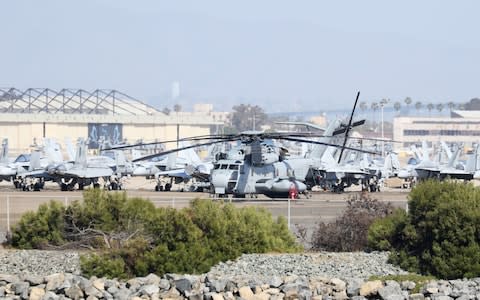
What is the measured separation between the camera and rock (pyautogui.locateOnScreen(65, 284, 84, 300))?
2170 cm

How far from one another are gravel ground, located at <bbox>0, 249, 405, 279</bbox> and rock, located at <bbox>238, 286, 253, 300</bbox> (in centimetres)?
121

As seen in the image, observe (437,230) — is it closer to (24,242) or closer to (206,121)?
(24,242)

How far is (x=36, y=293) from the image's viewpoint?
71.7 feet

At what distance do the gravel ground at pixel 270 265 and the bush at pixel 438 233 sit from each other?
21.5 inches

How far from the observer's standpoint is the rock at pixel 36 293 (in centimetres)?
2172

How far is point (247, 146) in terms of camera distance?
1955 inches

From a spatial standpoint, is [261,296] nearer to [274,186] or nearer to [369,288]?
[369,288]

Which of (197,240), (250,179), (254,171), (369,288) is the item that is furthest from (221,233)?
(254,171)

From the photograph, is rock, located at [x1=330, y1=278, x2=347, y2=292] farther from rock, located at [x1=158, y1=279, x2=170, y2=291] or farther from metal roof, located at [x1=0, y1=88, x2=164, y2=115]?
metal roof, located at [x1=0, y1=88, x2=164, y2=115]

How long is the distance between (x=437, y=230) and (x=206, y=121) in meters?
160

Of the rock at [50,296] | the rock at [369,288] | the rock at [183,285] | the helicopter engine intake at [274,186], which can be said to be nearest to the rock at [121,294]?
the rock at [183,285]

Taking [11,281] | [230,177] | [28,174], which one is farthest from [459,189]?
[28,174]

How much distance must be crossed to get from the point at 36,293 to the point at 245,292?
3850mm

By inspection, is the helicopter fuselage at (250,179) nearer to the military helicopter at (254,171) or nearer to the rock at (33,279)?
the military helicopter at (254,171)
